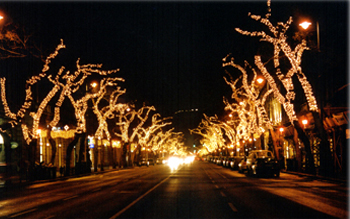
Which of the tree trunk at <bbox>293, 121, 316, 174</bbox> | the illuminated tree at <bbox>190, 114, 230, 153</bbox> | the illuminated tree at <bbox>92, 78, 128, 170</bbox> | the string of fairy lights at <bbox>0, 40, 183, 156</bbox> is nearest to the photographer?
the tree trunk at <bbox>293, 121, 316, 174</bbox>

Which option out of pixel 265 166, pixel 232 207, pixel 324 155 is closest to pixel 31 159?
pixel 265 166

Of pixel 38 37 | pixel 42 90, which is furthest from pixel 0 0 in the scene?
pixel 42 90

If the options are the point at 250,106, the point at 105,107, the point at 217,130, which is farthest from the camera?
the point at 217,130

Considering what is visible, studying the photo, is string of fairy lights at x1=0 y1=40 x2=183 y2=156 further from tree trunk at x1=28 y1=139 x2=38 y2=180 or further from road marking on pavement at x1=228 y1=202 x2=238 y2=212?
road marking on pavement at x1=228 y1=202 x2=238 y2=212

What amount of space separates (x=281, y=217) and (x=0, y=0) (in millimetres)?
24491

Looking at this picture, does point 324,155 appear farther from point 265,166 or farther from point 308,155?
point 265,166

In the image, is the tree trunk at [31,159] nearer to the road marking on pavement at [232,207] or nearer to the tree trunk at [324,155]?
the tree trunk at [324,155]

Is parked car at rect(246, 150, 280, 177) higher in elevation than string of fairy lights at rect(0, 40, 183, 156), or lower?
lower

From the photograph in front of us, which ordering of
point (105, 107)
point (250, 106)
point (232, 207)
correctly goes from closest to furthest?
point (232, 207)
point (105, 107)
point (250, 106)

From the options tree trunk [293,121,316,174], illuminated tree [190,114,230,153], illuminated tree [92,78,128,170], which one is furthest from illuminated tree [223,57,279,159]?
illuminated tree [190,114,230,153]

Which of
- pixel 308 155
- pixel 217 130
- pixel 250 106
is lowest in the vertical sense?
pixel 308 155

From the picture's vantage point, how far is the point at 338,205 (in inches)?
586

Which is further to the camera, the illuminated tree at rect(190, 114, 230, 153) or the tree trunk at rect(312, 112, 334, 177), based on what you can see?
the illuminated tree at rect(190, 114, 230, 153)

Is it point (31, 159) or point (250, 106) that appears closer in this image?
point (31, 159)
